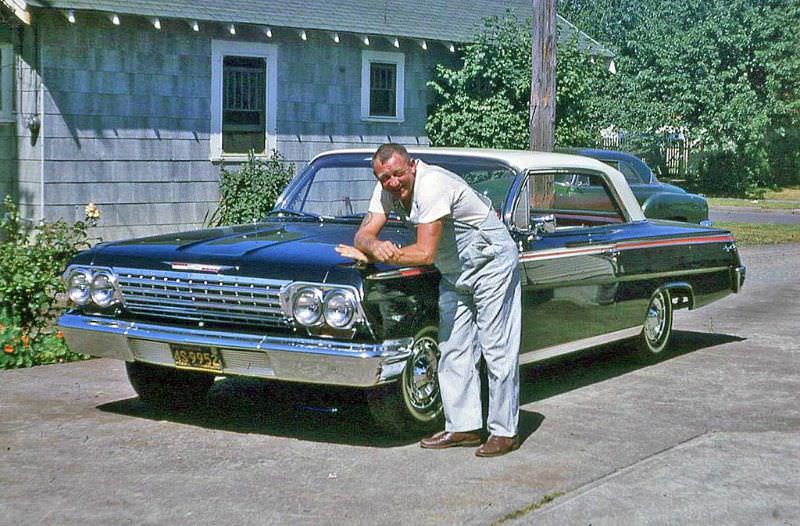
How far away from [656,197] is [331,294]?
36.0 feet

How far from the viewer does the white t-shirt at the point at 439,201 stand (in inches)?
250

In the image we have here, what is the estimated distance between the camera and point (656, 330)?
384 inches

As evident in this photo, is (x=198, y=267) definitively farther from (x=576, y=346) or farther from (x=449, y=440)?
(x=576, y=346)

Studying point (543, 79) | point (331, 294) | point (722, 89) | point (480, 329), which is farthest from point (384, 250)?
point (722, 89)

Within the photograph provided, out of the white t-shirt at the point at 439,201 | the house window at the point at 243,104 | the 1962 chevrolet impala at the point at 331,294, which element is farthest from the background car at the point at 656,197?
the white t-shirt at the point at 439,201

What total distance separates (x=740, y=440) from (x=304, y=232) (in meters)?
2.79

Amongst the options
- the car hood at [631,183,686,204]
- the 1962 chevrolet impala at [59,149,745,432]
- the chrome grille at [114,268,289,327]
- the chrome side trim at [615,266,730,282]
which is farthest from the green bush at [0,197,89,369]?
the car hood at [631,183,686,204]

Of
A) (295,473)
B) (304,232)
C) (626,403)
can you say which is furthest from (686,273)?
(295,473)

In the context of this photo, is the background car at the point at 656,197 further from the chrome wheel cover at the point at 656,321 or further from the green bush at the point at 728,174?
the green bush at the point at 728,174

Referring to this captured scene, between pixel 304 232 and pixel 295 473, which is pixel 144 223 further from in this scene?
pixel 295 473

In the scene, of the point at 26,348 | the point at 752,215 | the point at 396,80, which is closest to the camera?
the point at 26,348

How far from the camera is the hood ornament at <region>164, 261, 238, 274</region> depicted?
6719 millimetres

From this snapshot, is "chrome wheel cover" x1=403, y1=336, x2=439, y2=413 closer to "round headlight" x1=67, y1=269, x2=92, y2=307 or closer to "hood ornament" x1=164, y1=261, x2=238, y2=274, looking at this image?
"hood ornament" x1=164, y1=261, x2=238, y2=274

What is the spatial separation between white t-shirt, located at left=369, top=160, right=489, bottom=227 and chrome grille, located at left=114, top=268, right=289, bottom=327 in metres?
Result: 0.74
